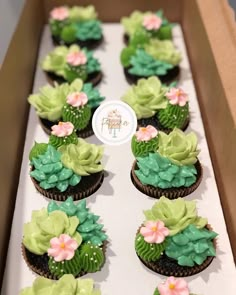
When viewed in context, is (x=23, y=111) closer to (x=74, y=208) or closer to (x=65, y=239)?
(x=74, y=208)

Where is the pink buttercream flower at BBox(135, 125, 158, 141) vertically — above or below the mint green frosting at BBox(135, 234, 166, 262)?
above

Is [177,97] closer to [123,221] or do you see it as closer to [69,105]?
[69,105]

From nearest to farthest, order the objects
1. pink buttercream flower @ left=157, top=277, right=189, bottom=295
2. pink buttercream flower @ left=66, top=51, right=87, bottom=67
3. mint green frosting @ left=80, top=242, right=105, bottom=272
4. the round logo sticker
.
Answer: pink buttercream flower @ left=157, top=277, right=189, bottom=295 < mint green frosting @ left=80, top=242, right=105, bottom=272 < the round logo sticker < pink buttercream flower @ left=66, top=51, right=87, bottom=67

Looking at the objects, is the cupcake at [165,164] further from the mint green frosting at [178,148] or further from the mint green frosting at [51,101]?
the mint green frosting at [51,101]

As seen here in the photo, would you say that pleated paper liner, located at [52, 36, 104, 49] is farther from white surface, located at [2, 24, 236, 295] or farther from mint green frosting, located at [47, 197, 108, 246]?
mint green frosting, located at [47, 197, 108, 246]

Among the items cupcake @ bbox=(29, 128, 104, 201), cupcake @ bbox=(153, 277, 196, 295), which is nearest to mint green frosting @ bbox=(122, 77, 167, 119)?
cupcake @ bbox=(29, 128, 104, 201)

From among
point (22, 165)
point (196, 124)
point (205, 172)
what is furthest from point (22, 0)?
point (205, 172)
